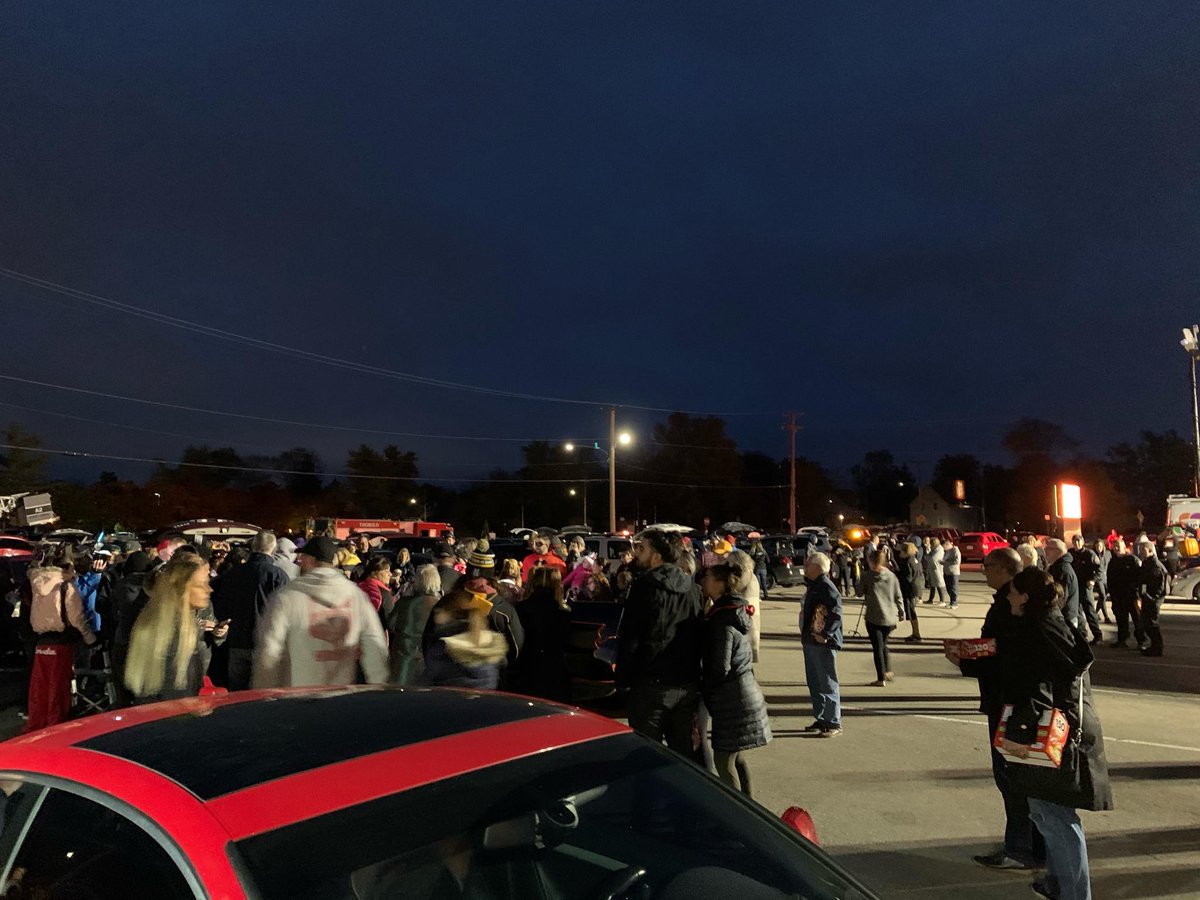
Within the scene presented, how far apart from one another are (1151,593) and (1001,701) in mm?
9976

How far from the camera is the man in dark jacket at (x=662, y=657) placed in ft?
16.7

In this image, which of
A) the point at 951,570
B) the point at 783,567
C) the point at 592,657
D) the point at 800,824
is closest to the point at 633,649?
the point at 800,824

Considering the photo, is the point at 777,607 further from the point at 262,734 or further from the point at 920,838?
the point at 262,734

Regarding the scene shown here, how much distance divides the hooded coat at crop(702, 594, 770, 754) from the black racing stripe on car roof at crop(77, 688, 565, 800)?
2.84 m

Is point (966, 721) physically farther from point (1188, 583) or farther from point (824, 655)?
point (1188, 583)

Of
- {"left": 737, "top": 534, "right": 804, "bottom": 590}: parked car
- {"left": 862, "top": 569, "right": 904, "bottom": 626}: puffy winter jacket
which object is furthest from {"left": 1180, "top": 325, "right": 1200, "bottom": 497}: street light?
{"left": 862, "top": 569, "right": 904, "bottom": 626}: puffy winter jacket

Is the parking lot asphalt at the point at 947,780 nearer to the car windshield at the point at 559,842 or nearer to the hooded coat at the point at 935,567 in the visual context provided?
the car windshield at the point at 559,842

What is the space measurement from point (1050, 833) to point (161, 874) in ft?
13.3

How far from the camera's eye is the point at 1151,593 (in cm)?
1229

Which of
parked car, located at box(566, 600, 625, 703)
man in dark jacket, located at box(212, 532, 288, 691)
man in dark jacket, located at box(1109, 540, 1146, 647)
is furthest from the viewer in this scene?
man in dark jacket, located at box(1109, 540, 1146, 647)

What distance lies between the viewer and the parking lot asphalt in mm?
4785

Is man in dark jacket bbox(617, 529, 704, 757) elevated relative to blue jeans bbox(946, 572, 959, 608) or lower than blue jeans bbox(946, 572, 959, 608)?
elevated

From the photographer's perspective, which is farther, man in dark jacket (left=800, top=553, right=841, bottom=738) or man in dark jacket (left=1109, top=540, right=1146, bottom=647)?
man in dark jacket (left=1109, top=540, right=1146, bottom=647)

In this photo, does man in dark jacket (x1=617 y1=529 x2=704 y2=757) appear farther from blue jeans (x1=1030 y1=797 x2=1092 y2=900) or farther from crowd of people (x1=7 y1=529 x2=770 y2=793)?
blue jeans (x1=1030 y1=797 x2=1092 y2=900)
